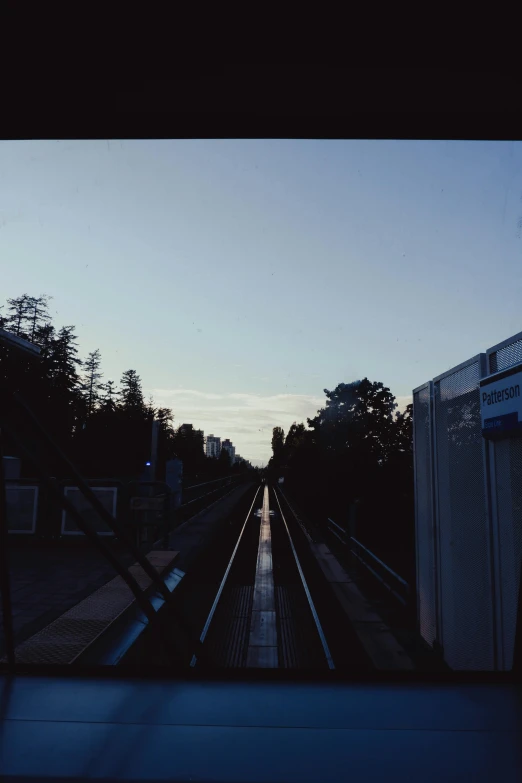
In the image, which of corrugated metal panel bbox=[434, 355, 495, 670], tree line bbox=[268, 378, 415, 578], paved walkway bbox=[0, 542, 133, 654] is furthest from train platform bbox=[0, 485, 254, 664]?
tree line bbox=[268, 378, 415, 578]

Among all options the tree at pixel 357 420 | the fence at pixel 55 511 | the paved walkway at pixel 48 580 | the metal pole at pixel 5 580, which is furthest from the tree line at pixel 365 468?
the metal pole at pixel 5 580

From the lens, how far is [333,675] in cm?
347

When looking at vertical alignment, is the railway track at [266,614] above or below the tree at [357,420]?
below

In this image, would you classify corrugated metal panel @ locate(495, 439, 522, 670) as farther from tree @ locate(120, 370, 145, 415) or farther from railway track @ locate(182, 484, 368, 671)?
tree @ locate(120, 370, 145, 415)

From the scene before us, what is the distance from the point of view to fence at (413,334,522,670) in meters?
4.05

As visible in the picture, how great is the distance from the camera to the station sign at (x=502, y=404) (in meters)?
3.87

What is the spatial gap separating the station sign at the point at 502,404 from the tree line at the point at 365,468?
832 centimetres

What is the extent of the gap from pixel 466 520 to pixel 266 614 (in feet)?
14.2
